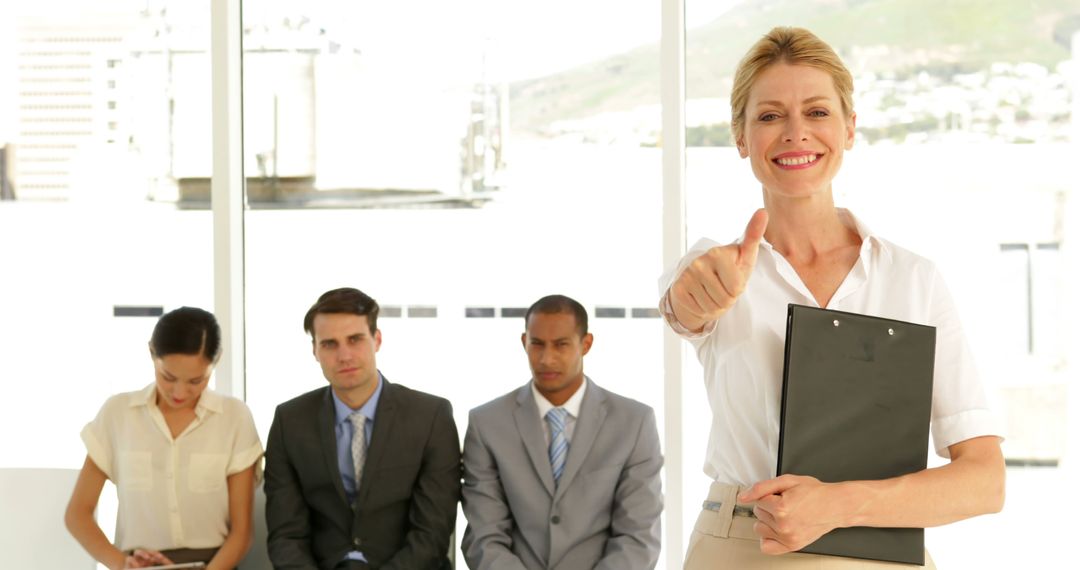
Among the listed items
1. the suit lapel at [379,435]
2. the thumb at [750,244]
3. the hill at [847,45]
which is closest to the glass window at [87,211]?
the suit lapel at [379,435]

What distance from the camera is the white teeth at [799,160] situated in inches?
52.1

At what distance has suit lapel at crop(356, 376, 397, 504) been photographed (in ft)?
11.0

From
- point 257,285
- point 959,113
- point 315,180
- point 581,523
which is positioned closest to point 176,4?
point 315,180

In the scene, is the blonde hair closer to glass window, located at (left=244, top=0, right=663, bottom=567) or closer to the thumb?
the thumb

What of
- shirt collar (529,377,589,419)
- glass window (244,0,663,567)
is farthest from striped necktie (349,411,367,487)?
glass window (244,0,663,567)

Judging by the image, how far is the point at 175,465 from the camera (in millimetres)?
3439

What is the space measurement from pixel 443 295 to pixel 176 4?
5.29 ft

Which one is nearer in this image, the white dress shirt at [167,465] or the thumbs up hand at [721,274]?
the thumbs up hand at [721,274]

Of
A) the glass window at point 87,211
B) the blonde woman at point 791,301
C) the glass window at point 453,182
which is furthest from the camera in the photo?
the glass window at point 87,211

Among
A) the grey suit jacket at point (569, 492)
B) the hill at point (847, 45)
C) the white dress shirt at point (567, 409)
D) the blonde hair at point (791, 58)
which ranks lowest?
the grey suit jacket at point (569, 492)

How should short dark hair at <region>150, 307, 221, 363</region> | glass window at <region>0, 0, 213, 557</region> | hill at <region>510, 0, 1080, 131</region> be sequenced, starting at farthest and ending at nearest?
glass window at <region>0, 0, 213, 557</region>
hill at <region>510, 0, 1080, 131</region>
short dark hair at <region>150, 307, 221, 363</region>

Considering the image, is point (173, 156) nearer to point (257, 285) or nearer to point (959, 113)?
point (257, 285)

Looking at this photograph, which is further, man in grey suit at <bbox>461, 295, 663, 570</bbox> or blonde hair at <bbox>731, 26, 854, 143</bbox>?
man in grey suit at <bbox>461, 295, 663, 570</bbox>

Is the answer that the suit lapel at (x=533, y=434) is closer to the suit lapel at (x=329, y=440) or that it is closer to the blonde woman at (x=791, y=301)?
the suit lapel at (x=329, y=440)
